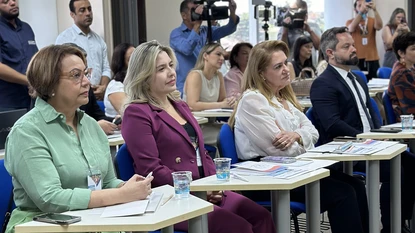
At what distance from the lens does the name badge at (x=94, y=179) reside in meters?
2.46

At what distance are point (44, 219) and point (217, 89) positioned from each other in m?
3.76

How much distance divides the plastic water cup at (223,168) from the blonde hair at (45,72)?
2.47 ft

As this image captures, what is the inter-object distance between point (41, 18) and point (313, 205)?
438 centimetres

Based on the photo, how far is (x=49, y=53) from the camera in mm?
2484

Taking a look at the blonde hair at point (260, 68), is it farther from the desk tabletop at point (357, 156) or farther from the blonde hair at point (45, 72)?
the blonde hair at point (45, 72)

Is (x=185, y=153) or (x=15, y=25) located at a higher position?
(x=15, y=25)

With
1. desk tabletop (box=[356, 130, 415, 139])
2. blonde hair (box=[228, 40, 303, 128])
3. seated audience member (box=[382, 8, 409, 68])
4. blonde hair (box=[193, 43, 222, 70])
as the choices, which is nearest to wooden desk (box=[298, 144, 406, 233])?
desk tabletop (box=[356, 130, 415, 139])

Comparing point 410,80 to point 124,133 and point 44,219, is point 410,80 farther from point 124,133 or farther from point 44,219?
point 44,219

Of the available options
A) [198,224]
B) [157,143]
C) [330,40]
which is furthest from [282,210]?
[330,40]

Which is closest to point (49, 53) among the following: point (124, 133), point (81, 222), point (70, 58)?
point (70, 58)

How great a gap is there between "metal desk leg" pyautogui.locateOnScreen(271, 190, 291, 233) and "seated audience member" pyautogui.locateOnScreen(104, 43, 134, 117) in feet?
7.50

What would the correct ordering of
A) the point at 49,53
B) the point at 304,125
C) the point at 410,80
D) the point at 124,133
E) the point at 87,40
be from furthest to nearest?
the point at 87,40
the point at 410,80
the point at 304,125
the point at 124,133
the point at 49,53

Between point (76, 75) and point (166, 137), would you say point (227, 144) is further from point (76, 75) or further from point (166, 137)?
point (76, 75)

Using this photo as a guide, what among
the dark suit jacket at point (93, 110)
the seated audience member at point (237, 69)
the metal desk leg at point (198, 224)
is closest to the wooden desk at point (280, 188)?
the metal desk leg at point (198, 224)
